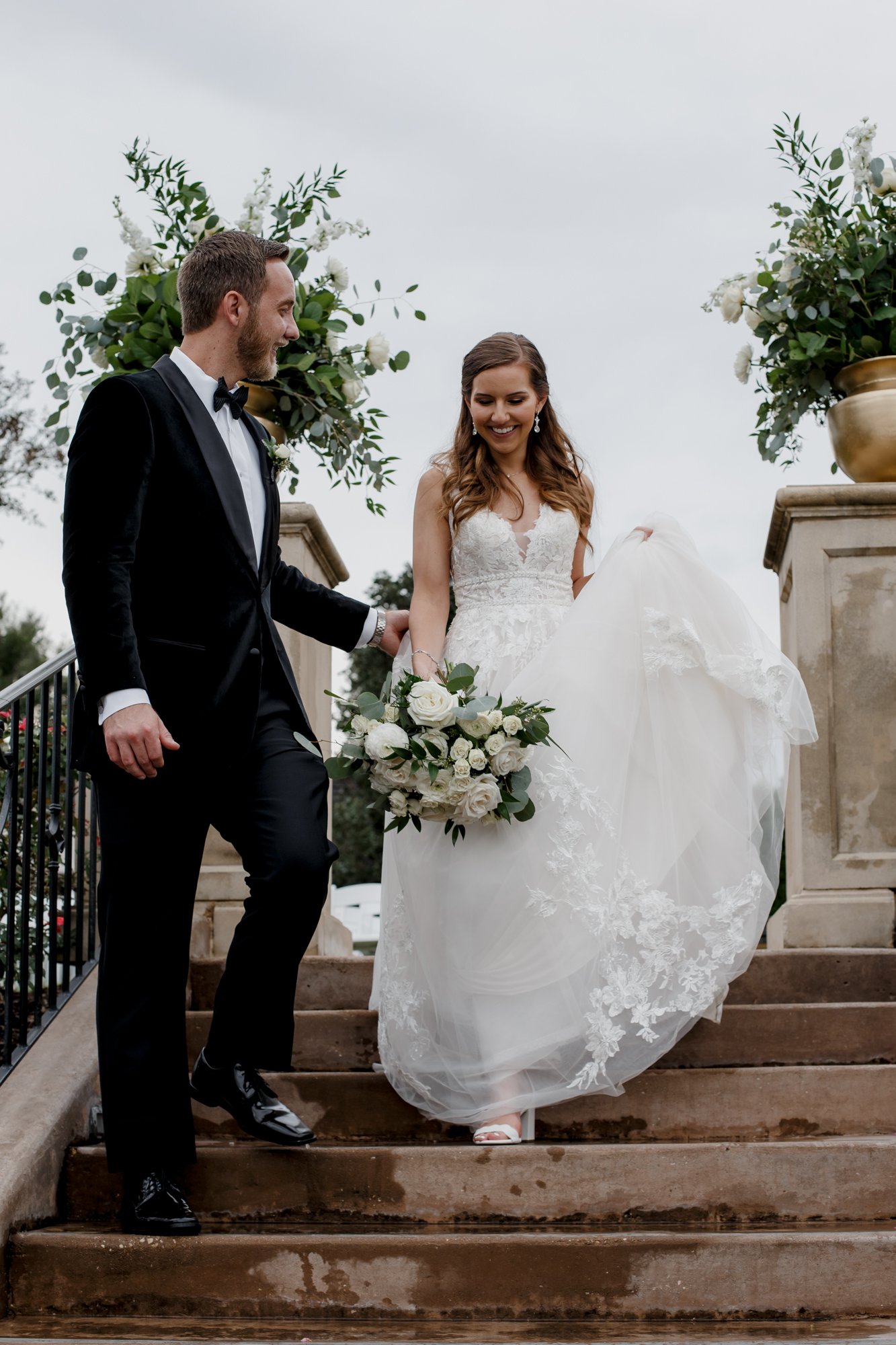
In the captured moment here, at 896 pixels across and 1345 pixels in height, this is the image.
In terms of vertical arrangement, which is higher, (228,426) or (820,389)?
(820,389)

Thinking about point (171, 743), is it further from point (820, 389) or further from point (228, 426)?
point (820, 389)

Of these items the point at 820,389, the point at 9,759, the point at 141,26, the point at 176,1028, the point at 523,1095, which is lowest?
the point at 523,1095

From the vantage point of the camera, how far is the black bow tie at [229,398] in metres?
3.22

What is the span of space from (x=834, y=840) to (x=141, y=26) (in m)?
3.38

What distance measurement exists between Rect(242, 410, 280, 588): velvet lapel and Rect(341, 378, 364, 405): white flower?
1714mm

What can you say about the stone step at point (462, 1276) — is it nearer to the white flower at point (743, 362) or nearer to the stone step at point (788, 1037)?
the stone step at point (788, 1037)

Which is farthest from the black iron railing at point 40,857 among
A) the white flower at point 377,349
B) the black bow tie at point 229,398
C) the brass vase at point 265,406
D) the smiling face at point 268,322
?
the white flower at point 377,349

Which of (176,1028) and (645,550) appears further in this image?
(645,550)

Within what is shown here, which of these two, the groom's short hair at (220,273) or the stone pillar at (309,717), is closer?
the groom's short hair at (220,273)

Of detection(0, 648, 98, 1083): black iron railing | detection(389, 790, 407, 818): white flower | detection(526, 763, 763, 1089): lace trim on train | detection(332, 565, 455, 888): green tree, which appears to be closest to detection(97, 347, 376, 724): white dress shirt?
detection(389, 790, 407, 818): white flower

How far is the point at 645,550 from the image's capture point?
3.80 metres

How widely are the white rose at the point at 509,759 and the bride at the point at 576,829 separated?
14 cm

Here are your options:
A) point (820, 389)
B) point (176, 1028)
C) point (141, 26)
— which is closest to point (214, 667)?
point (176, 1028)

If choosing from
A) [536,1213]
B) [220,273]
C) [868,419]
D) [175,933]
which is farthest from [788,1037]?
[220,273]
